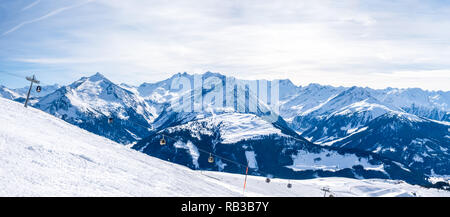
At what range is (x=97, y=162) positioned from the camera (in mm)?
25281

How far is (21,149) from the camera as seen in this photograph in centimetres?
2181

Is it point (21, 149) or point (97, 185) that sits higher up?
point (21, 149)
